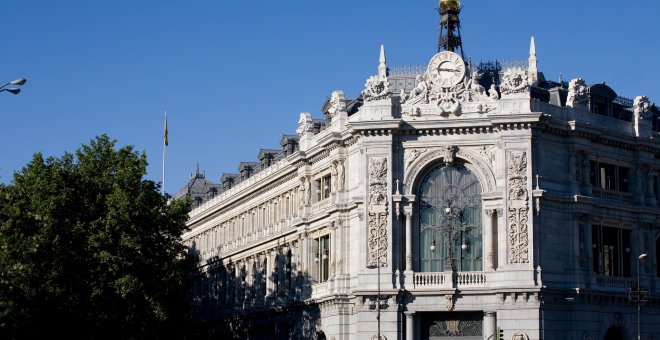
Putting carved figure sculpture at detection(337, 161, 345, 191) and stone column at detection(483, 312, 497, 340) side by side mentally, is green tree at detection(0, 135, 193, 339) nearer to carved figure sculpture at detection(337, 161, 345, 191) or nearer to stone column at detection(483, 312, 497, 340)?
carved figure sculpture at detection(337, 161, 345, 191)

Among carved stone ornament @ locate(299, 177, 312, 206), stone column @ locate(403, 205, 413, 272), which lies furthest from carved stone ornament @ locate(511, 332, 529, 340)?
carved stone ornament @ locate(299, 177, 312, 206)

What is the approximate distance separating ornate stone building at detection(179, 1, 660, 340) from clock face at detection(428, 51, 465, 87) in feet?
0.28

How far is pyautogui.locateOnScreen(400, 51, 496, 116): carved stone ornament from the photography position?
77812mm

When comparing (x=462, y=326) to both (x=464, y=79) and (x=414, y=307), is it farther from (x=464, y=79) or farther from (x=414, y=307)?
(x=464, y=79)

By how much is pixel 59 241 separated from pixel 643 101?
3820cm

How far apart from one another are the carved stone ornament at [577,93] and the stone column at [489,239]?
9.19 m

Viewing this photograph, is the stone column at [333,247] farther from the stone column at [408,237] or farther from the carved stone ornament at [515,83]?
the carved stone ornament at [515,83]

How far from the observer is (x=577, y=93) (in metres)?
80.2

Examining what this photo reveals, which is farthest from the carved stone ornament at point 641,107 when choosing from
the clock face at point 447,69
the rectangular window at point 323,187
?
the rectangular window at point 323,187

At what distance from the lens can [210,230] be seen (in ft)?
387

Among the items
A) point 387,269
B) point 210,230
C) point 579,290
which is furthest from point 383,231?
point 210,230

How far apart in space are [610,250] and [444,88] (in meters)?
14.9

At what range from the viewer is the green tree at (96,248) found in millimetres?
79312

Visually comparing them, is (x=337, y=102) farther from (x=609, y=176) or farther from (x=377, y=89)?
(x=609, y=176)
